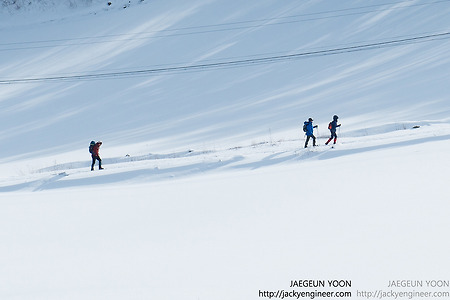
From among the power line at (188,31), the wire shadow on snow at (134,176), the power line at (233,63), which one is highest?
the power line at (188,31)

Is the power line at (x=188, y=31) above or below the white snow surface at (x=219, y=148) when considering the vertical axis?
above

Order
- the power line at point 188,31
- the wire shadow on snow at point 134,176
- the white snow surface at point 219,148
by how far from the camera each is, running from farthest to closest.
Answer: the power line at point 188,31 < the wire shadow on snow at point 134,176 < the white snow surface at point 219,148

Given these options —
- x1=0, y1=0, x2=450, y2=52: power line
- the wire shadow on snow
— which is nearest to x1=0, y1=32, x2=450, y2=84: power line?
x1=0, y1=0, x2=450, y2=52: power line

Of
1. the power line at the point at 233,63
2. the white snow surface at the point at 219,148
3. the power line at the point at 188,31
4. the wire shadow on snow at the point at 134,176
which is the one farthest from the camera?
the power line at the point at 188,31

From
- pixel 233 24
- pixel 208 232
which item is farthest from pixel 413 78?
pixel 208 232

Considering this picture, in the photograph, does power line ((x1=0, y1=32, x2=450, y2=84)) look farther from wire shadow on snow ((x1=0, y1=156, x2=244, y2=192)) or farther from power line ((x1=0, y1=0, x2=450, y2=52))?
wire shadow on snow ((x1=0, y1=156, x2=244, y2=192))

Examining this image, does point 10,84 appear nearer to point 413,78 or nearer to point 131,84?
point 131,84

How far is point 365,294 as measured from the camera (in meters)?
5.34

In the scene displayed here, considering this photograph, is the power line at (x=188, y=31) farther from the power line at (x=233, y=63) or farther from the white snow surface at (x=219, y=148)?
the power line at (x=233, y=63)

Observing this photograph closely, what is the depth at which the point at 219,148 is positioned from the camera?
71.9 ft

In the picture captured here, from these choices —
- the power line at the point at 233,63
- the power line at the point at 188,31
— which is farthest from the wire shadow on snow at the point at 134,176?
the power line at the point at 188,31

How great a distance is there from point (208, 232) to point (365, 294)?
3.51 meters

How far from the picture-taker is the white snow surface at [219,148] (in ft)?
21.9

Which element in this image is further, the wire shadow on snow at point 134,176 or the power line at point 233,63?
the power line at point 233,63
